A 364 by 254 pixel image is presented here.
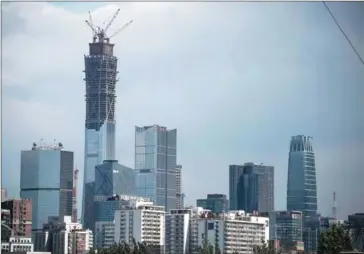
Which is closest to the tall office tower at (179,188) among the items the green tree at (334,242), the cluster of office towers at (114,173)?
the cluster of office towers at (114,173)

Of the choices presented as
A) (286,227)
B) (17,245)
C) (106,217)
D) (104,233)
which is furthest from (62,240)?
(286,227)

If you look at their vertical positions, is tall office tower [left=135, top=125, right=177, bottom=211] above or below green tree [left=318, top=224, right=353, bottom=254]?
above

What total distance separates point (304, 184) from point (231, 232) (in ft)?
52.8

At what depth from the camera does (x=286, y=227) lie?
47062 mm

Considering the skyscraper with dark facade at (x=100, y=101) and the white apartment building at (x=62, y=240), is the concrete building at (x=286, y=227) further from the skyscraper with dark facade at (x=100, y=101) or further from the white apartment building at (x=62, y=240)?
the skyscraper with dark facade at (x=100, y=101)

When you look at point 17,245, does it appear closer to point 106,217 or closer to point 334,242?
point 334,242

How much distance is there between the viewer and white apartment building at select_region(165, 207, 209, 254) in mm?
42406

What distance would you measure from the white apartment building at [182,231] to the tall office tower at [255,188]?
9578 mm

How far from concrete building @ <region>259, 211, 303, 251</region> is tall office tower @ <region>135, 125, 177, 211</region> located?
39.7 ft

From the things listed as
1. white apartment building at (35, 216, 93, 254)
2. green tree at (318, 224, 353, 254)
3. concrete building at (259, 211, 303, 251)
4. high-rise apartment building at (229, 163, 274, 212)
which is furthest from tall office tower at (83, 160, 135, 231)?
green tree at (318, 224, 353, 254)

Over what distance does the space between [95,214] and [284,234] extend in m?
13.0

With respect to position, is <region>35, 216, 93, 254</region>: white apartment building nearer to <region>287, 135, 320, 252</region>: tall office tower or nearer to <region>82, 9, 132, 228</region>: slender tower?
<region>287, 135, 320, 252</region>: tall office tower

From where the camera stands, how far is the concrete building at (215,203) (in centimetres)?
5169

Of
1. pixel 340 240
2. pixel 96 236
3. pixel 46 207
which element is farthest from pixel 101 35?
pixel 340 240
